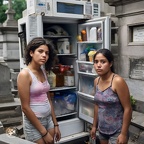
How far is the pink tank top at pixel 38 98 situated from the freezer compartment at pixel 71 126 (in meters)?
1.61

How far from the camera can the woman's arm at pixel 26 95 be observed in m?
2.39

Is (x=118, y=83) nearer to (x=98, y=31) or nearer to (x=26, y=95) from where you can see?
(x=26, y=95)

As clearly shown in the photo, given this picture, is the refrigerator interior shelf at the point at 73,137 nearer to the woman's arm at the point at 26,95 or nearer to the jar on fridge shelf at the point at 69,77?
the jar on fridge shelf at the point at 69,77

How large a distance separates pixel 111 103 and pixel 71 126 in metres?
2.04

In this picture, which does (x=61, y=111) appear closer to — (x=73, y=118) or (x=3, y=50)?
(x=73, y=118)

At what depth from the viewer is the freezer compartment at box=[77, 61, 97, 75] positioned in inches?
153

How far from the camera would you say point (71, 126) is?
167 inches

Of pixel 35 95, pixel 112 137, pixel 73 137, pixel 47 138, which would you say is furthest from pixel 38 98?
pixel 73 137

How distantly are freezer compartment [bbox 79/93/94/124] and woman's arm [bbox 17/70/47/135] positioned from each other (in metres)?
1.67

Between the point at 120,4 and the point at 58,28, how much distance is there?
4.37ft

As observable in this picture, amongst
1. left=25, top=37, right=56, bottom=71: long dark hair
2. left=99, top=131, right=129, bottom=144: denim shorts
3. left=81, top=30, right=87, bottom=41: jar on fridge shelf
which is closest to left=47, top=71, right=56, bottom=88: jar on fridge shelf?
left=81, top=30, right=87, bottom=41: jar on fridge shelf

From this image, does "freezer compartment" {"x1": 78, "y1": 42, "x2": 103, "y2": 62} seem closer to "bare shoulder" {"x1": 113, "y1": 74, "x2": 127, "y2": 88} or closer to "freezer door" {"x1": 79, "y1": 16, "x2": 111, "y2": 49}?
"freezer door" {"x1": 79, "y1": 16, "x2": 111, "y2": 49}

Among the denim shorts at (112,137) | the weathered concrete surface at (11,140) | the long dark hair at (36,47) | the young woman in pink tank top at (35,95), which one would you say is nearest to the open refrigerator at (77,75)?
the long dark hair at (36,47)

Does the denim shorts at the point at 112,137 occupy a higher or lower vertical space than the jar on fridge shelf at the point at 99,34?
lower
